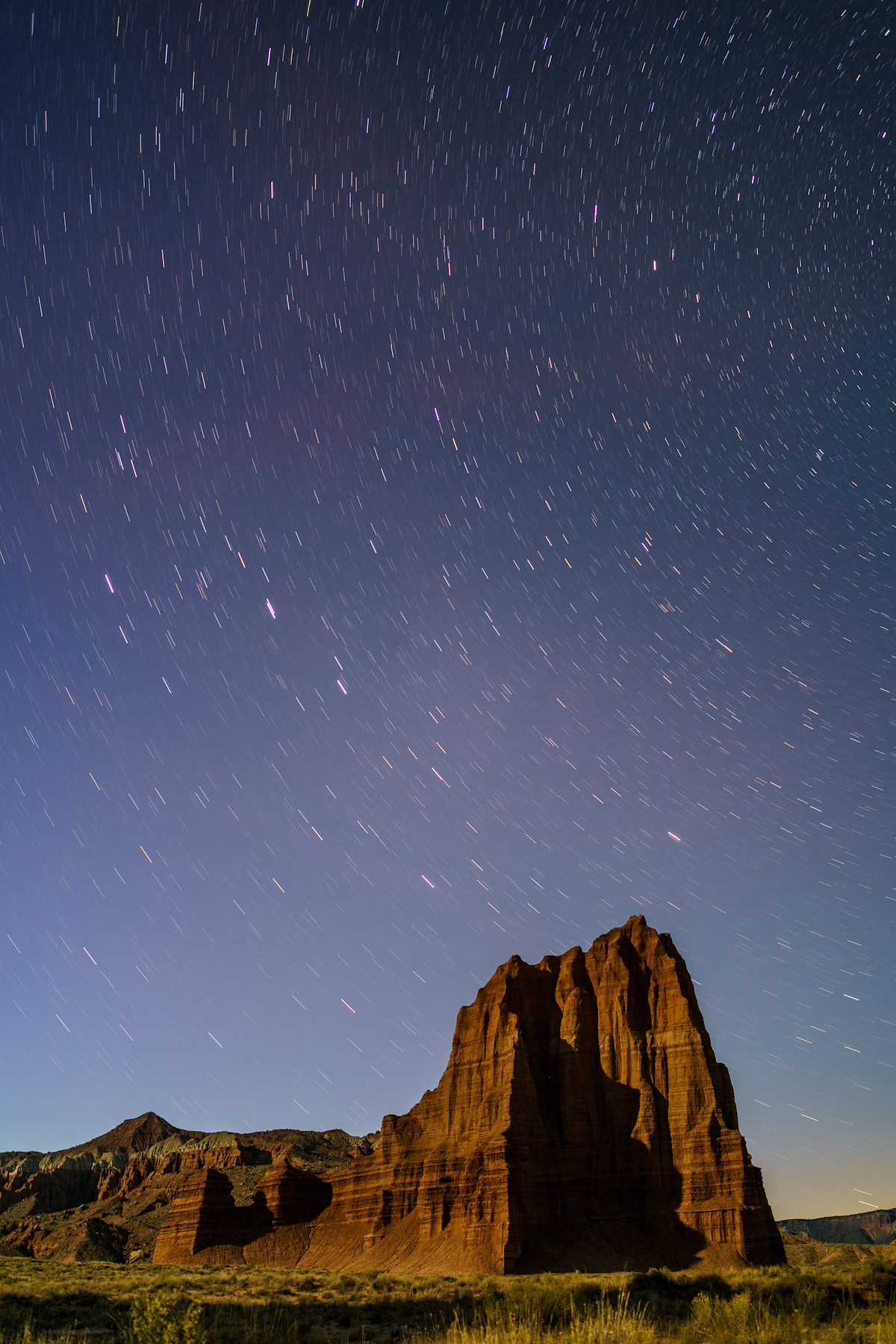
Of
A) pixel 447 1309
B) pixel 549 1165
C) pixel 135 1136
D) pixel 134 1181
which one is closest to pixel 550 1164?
pixel 549 1165

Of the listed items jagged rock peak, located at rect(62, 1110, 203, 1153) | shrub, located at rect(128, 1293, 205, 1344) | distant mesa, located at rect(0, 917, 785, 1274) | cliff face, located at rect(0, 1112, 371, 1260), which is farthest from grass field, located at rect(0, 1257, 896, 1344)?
jagged rock peak, located at rect(62, 1110, 203, 1153)

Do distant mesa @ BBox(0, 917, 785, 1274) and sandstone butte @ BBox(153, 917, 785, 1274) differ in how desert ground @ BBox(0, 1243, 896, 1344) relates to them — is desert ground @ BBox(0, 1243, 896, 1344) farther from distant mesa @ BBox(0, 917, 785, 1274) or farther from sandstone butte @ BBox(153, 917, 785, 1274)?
sandstone butte @ BBox(153, 917, 785, 1274)

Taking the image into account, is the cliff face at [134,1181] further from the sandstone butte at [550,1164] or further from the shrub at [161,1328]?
the shrub at [161,1328]

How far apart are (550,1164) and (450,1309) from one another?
142ft

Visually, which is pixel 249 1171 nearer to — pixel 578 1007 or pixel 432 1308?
pixel 578 1007

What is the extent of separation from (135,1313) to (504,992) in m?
69.9

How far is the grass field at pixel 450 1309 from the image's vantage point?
1538 cm

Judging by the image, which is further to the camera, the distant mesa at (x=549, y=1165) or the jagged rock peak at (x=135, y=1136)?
the jagged rock peak at (x=135, y=1136)

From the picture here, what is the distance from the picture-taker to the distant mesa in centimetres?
6166

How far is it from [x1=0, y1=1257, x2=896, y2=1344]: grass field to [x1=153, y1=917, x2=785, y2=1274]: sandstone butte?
682 inches

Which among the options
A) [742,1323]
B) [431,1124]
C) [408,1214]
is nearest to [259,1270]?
[408,1214]

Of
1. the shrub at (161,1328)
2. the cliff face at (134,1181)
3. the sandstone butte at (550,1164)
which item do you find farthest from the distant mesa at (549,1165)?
the shrub at (161,1328)

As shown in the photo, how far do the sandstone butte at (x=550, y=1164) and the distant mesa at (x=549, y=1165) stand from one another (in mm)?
140

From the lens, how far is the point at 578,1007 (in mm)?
78438
